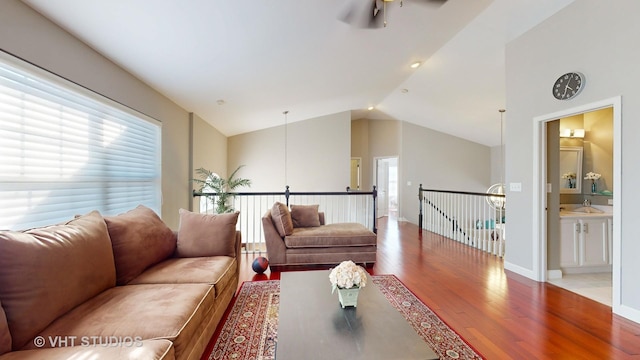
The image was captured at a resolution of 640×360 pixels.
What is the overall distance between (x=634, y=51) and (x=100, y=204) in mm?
5127

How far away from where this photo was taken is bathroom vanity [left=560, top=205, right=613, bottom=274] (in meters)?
3.52

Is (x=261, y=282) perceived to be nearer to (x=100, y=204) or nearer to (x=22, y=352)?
(x=100, y=204)

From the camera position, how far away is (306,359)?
4.21 ft

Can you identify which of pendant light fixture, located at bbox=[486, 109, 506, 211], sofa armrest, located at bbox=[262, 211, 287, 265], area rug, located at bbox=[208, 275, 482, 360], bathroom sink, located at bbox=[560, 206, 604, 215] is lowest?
area rug, located at bbox=[208, 275, 482, 360]

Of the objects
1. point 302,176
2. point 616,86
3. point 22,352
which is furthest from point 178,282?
point 302,176

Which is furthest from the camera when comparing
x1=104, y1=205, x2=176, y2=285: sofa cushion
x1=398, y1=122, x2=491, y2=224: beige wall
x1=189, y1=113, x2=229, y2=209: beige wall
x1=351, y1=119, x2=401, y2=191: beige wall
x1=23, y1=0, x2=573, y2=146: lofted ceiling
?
x1=351, y1=119, x2=401, y2=191: beige wall

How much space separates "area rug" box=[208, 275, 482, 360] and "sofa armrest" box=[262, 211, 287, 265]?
0.59 m

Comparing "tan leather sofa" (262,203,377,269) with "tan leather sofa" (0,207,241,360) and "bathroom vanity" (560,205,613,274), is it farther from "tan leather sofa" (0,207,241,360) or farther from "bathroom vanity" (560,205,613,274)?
"bathroom vanity" (560,205,613,274)

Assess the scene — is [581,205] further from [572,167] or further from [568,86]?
[568,86]

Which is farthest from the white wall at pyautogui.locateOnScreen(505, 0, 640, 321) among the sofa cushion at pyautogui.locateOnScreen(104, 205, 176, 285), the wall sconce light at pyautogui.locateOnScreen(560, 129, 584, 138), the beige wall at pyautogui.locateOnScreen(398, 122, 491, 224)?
the beige wall at pyautogui.locateOnScreen(398, 122, 491, 224)

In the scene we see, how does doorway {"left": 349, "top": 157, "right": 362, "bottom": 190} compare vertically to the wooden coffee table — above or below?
above

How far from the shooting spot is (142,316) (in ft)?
5.02

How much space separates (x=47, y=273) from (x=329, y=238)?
2820mm

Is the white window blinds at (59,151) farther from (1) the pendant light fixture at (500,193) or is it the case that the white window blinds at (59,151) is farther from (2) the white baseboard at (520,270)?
(1) the pendant light fixture at (500,193)
